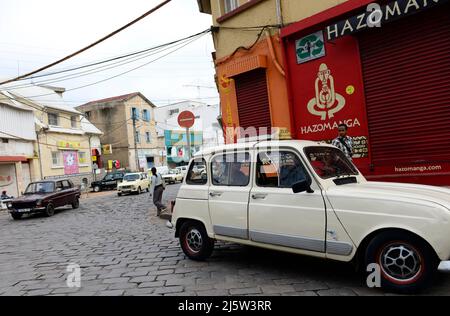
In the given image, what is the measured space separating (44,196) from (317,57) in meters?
12.6

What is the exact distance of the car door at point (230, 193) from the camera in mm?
5234

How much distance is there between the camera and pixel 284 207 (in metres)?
4.72

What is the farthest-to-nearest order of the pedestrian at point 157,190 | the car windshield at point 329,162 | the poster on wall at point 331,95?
the pedestrian at point 157,190 → the poster on wall at point 331,95 → the car windshield at point 329,162

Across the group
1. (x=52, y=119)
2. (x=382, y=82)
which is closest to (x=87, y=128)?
(x=52, y=119)

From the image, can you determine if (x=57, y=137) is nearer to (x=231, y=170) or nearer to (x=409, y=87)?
(x=231, y=170)

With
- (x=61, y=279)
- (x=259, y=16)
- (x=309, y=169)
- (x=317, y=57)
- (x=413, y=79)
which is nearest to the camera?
(x=309, y=169)

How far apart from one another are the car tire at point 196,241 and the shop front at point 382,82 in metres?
4.48

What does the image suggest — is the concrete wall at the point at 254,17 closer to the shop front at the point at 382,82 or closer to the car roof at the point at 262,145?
the shop front at the point at 382,82

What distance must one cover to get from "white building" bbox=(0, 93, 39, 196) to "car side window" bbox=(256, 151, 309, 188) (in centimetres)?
2245

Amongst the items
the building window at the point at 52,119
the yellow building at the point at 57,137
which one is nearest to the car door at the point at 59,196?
the yellow building at the point at 57,137

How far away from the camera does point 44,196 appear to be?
50.6 ft

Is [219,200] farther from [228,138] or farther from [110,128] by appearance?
[110,128]
